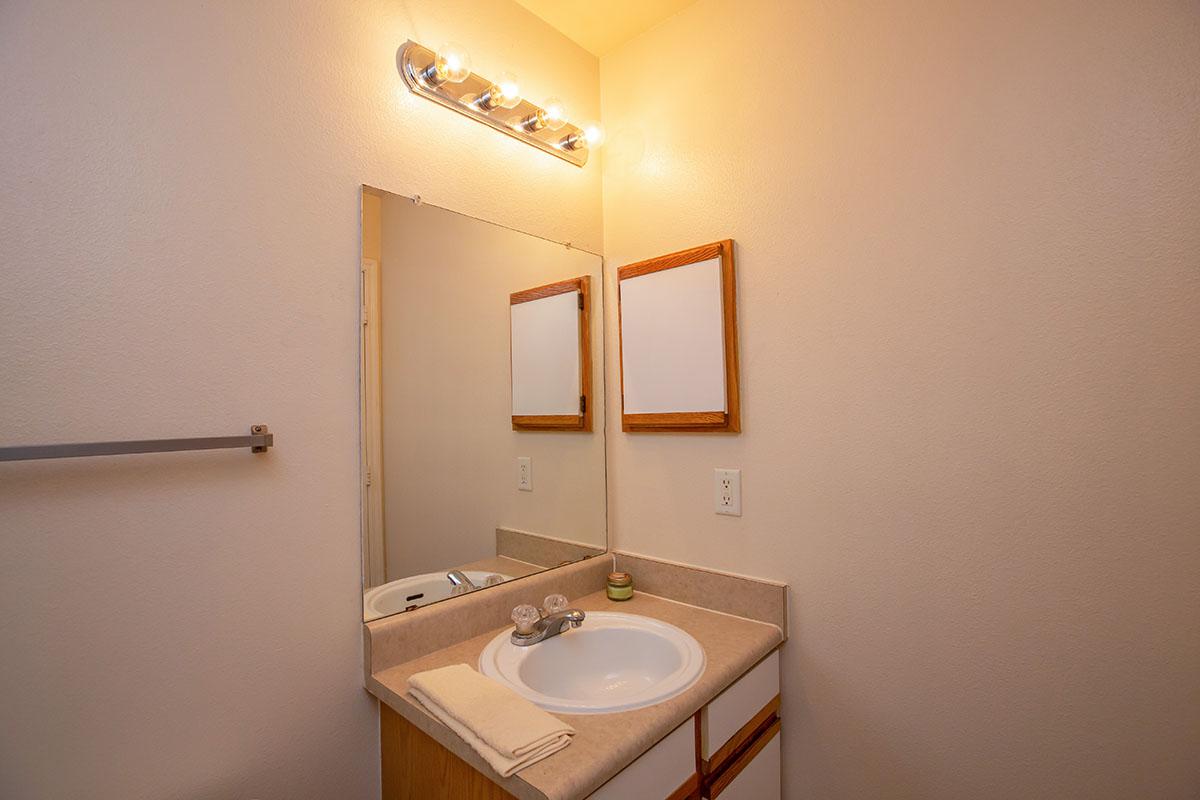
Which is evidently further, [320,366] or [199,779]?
[320,366]

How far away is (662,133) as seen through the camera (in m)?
1.59

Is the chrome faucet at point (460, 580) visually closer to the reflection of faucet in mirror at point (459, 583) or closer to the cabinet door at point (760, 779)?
the reflection of faucet in mirror at point (459, 583)

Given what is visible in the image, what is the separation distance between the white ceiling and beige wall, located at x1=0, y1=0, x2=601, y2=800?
1.55 ft

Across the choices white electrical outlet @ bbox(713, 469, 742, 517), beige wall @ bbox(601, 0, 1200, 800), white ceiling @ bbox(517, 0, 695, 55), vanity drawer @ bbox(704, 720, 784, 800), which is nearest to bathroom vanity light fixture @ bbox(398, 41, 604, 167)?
white ceiling @ bbox(517, 0, 695, 55)

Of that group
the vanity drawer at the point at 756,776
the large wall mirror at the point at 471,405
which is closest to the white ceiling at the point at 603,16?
the large wall mirror at the point at 471,405

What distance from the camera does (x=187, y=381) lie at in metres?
0.94

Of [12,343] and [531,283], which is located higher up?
[531,283]

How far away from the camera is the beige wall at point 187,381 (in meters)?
0.81

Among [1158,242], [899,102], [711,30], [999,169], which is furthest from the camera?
[711,30]

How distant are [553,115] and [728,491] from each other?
1145 millimetres

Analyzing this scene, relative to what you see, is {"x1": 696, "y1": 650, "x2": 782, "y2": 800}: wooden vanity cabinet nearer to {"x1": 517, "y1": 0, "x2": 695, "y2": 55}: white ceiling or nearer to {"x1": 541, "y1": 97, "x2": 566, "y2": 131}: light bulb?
{"x1": 541, "y1": 97, "x2": 566, "y2": 131}: light bulb

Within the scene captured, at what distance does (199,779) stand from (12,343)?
0.78 meters

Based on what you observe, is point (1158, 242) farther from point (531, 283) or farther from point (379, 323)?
point (379, 323)

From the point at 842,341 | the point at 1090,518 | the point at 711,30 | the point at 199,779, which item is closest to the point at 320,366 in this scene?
the point at 199,779
